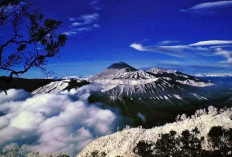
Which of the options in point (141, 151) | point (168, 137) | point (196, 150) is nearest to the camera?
point (196, 150)

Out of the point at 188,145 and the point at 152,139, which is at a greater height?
the point at 188,145

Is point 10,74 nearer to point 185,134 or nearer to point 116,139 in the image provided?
point 116,139

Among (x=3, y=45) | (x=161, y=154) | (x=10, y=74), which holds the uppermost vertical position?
(x=3, y=45)

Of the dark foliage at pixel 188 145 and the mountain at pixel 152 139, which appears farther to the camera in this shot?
the mountain at pixel 152 139

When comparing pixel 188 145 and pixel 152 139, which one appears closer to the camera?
pixel 188 145

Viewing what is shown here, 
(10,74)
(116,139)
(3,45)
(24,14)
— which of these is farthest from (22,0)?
(116,139)

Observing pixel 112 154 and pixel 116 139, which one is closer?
pixel 112 154

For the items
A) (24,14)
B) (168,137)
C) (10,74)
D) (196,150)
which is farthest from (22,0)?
(196,150)

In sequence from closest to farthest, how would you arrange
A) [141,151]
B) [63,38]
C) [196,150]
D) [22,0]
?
[196,150], [141,151], [22,0], [63,38]

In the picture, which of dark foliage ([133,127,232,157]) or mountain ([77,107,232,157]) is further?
mountain ([77,107,232,157])

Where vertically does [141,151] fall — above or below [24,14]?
below
